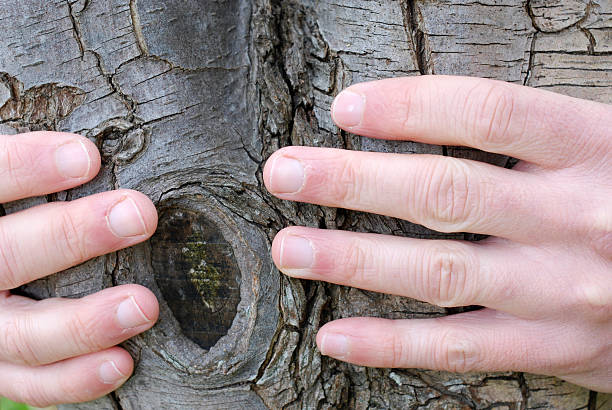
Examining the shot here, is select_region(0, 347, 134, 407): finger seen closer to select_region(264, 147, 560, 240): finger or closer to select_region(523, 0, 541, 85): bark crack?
select_region(264, 147, 560, 240): finger

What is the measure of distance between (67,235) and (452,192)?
102 centimetres

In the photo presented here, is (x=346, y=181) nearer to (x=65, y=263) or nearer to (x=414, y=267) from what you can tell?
(x=414, y=267)

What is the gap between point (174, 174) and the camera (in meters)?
1.42

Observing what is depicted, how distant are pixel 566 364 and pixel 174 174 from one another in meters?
1.19

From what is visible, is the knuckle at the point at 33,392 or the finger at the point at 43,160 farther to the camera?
the knuckle at the point at 33,392

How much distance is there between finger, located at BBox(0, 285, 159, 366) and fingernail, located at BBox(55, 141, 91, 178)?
0.35m

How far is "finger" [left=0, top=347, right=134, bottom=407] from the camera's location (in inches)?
58.4

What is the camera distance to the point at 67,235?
1360mm

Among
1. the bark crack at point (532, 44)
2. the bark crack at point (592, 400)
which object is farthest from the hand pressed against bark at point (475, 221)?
the bark crack at point (592, 400)

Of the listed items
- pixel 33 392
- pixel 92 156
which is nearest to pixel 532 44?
pixel 92 156

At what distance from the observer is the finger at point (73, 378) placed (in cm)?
148

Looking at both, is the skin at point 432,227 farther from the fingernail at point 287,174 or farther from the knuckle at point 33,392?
the knuckle at point 33,392

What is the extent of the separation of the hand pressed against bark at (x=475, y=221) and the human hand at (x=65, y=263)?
43 centimetres

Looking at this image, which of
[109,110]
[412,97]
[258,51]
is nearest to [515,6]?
[412,97]
